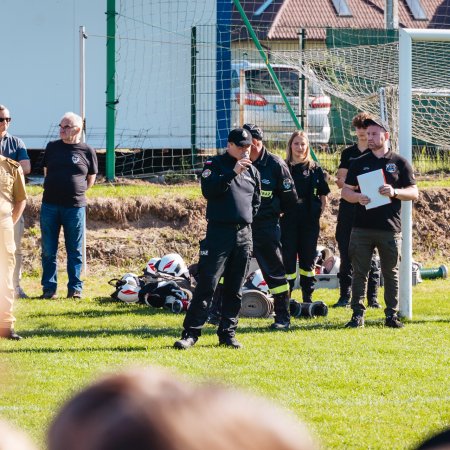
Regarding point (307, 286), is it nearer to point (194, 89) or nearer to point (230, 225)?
point (230, 225)

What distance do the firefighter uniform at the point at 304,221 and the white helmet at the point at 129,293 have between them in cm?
177

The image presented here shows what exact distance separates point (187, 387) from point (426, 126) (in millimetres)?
13172

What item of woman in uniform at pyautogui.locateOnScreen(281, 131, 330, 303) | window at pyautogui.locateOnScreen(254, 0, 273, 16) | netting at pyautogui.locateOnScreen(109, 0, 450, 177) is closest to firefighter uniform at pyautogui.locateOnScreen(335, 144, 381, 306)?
woman in uniform at pyautogui.locateOnScreen(281, 131, 330, 303)

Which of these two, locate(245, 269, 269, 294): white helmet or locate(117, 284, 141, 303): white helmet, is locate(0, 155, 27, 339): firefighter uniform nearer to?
locate(117, 284, 141, 303): white helmet

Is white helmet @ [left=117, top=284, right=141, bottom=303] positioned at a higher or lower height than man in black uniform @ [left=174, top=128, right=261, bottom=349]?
lower

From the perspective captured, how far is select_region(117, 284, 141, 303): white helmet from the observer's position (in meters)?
11.2

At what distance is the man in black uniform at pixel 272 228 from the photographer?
372 inches

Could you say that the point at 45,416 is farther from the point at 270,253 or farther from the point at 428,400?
the point at 270,253

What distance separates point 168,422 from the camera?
75cm

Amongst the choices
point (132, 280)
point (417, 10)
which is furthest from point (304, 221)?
point (417, 10)

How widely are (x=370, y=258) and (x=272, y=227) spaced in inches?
38.5

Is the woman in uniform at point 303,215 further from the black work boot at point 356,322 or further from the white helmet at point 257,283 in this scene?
the black work boot at point 356,322

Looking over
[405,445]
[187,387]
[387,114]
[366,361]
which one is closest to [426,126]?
[387,114]

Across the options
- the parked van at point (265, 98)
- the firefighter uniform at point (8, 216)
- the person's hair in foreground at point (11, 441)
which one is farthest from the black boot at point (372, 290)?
the person's hair in foreground at point (11, 441)
